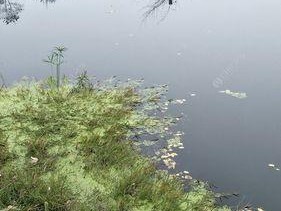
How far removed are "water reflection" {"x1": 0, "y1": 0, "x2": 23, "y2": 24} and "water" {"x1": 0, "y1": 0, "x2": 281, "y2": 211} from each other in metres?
0.21

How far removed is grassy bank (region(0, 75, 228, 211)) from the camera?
555cm

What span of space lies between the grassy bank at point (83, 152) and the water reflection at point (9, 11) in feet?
18.2

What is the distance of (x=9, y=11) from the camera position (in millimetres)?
14484

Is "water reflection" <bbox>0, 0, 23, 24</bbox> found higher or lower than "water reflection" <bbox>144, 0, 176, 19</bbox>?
lower

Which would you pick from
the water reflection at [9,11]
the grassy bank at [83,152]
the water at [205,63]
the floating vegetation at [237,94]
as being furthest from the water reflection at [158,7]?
the grassy bank at [83,152]

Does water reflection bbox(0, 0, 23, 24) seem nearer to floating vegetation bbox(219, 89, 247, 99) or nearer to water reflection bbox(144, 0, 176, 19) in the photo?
water reflection bbox(144, 0, 176, 19)

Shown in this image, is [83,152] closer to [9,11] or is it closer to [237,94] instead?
[237,94]

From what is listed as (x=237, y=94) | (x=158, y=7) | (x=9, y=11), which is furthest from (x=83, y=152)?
(x=9, y=11)

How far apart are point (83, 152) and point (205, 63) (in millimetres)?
4673

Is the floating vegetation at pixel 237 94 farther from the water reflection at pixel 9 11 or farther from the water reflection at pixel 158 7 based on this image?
the water reflection at pixel 9 11

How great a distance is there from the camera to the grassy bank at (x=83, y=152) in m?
5.55

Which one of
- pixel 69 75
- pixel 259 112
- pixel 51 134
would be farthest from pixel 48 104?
pixel 259 112

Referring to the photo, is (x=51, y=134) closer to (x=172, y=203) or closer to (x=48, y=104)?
(x=48, y=104)

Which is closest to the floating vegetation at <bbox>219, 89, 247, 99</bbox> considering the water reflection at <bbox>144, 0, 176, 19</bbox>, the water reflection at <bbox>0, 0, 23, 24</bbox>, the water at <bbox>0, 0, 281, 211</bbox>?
the water at <bbox>0, 0, 281, 211</bbox>
